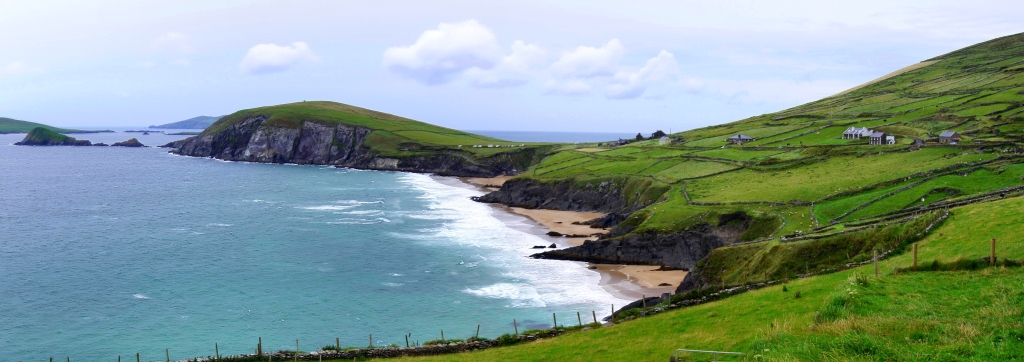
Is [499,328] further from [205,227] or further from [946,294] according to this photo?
[205,227]

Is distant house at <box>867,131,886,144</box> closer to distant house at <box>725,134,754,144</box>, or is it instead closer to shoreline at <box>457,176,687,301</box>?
distant house at <box>725,134,754,144</box>

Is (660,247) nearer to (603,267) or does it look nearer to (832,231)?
(603,267)

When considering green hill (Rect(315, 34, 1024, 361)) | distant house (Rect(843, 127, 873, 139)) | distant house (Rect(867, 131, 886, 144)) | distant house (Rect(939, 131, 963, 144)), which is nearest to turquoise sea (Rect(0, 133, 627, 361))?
green hill (Rect(315, 34, 1024, 361))

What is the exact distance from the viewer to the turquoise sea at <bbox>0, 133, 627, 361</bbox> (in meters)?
53.9

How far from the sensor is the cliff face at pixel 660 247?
2958 inches

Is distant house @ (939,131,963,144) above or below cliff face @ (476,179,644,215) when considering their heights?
above

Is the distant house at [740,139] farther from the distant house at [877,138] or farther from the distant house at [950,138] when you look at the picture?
the distant house at [950,138]

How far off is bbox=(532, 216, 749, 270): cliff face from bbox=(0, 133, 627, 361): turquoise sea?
3463mm

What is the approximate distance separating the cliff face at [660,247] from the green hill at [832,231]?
1.18ft

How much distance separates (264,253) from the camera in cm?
8406

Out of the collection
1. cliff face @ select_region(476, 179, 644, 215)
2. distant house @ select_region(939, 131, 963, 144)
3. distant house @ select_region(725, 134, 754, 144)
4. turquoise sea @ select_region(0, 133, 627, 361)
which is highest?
distant house @ select_region(725, 134, 754, 144)

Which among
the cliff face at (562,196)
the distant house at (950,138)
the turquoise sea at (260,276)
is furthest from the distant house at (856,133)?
the turquoise sea at (260,276)

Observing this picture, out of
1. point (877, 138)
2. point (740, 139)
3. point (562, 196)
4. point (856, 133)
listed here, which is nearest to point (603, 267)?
point (562, 196)

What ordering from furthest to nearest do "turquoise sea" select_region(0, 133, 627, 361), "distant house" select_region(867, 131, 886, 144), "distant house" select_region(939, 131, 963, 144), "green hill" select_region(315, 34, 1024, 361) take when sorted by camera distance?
"distant house" select_region(867, 131, 886, 144) < "distant house" select_region(939, 131, 963, 144) < "turquoise sea" select_region(0, 133, 627, 361) < "green hill" select_region(315, 34, 1024, 361)
